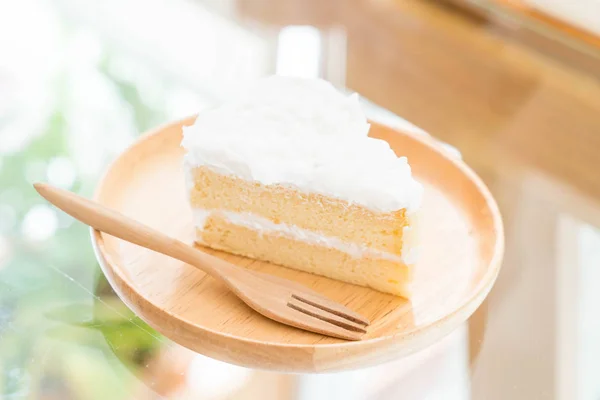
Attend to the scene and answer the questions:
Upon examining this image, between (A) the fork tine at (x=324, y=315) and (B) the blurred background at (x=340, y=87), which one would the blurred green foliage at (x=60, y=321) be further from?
(A) the fork tine at (x=324, y=315)

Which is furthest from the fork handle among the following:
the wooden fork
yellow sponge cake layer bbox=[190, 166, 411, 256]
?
yellow sponge cake layer bbox=[190, 166, 411, 256]

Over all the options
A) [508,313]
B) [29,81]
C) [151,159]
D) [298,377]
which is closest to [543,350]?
[508,313]

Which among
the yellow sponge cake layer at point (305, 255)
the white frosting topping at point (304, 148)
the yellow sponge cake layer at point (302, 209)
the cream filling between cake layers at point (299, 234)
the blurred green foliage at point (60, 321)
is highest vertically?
the white frosting topping at point (304, 148)

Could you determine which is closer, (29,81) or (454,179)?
(454,179)

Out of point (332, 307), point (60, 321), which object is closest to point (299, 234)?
point (332, 307)

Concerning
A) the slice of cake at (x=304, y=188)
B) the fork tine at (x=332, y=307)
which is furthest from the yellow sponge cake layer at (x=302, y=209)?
the fork tine at (x=332, y=307)

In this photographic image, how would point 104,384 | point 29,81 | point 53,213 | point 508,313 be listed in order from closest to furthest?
point 104,384
point 508,313
point 53,213
point 29,81

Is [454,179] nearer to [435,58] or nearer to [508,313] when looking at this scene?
[508,313]
